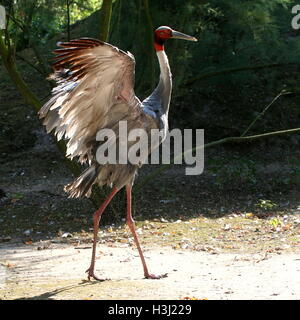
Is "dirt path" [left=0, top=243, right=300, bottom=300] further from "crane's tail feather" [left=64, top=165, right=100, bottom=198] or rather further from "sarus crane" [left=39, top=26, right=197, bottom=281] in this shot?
"crane's tail feather" [left=64, top=165, right=100, bottom=198]

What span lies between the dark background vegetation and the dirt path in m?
2.66

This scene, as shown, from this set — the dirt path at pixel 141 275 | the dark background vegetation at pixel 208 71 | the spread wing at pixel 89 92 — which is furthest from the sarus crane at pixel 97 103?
the dark background vegetation at pixel 208 71

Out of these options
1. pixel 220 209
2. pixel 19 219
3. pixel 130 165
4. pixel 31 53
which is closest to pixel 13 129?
pixel 31 53

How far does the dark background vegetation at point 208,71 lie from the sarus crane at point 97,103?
2.68 m

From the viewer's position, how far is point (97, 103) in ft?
20.6

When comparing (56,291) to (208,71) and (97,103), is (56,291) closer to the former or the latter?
(97,103)

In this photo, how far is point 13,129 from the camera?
13961mm

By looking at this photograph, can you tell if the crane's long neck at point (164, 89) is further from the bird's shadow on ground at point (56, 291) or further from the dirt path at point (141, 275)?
the bird's shadow on ground at point (56, 291)

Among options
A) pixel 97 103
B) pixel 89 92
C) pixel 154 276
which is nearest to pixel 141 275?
pixel 154 276

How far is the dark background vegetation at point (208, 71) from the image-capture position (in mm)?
10555

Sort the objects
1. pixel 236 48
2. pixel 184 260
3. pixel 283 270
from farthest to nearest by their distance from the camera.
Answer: pixel 236 48 < pixel 184 260 < pixel 283 270

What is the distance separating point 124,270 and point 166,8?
17.8 feet

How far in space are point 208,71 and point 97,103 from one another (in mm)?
6376

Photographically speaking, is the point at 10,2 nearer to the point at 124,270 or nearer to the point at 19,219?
the point at 19,219
